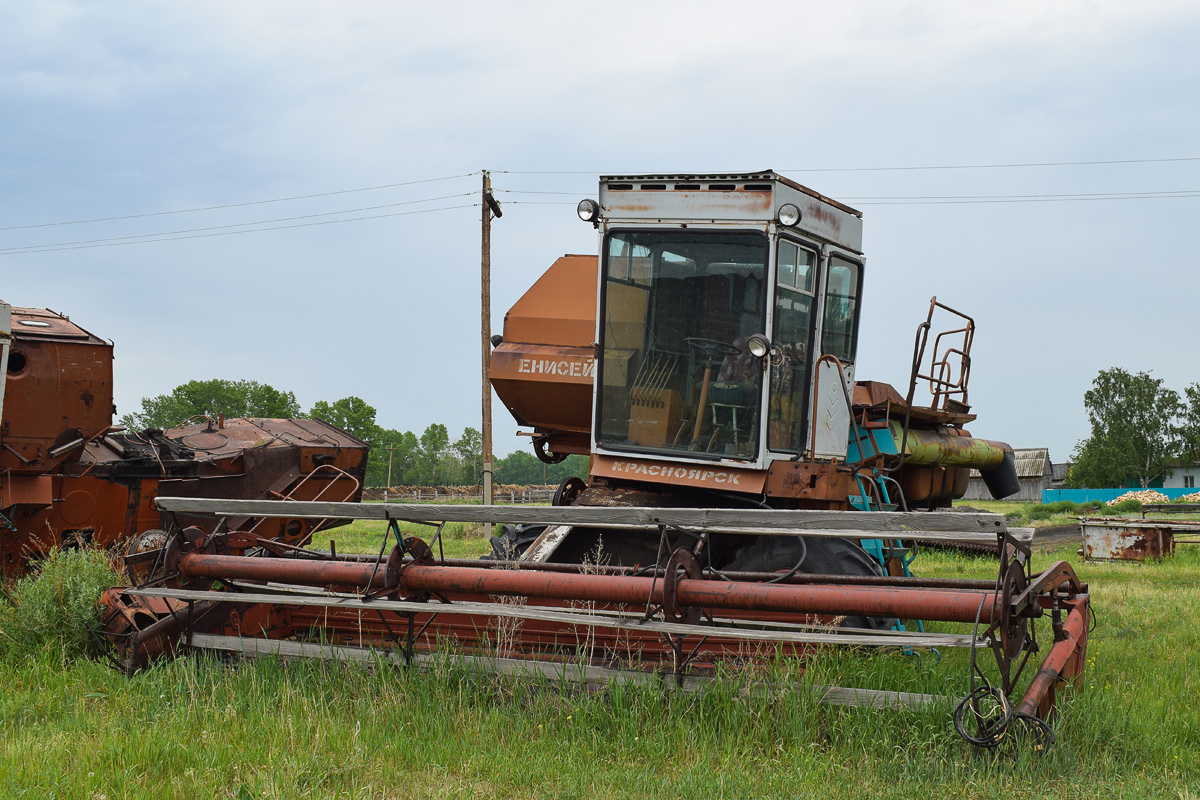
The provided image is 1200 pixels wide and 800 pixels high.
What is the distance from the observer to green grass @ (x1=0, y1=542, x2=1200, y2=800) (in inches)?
139

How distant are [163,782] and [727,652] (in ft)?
8.27

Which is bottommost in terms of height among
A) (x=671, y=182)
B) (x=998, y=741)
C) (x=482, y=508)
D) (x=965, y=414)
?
(x=998, y=741)

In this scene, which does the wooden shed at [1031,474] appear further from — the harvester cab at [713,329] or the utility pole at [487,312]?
the harvester cab at [713,329]

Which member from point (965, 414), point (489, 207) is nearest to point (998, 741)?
point (965, 414)

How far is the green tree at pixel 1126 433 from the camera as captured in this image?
6119cm

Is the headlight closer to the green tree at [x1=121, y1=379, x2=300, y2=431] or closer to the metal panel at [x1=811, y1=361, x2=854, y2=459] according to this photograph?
the metal panel at [x1=811, y1=361, x2=854, y2=459]

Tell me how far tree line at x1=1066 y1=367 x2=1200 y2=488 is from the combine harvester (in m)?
59.3

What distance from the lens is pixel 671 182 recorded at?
264 inches

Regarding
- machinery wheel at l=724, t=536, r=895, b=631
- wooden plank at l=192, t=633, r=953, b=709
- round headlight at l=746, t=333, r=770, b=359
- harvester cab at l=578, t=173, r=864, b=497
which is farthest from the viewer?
harvester cab at l=578, t=173, r=864, b=497

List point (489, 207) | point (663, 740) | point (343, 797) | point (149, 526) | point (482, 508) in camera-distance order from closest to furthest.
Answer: point (343, 797) < point (663, 740) < point (482, 508) < point (149, 526) < point (489, 207)

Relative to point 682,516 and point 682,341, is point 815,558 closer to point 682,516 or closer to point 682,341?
point 682,341

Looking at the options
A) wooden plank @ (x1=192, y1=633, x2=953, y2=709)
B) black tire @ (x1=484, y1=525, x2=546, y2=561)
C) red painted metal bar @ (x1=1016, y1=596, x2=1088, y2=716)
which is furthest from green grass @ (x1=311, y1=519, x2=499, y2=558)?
red painted metal bar @ (x1=1016, y1=596, x2=1088, y2=716)

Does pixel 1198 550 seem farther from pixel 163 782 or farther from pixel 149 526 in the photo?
pixel 163 782

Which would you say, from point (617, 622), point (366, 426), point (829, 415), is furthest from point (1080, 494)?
point (617, 622)
